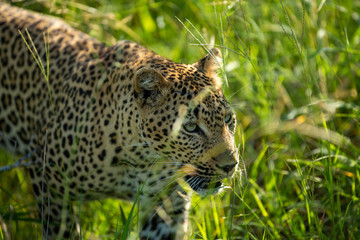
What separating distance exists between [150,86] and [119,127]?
1.41 feet

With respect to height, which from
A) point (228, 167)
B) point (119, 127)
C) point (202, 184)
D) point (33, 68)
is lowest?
point (202, 184)

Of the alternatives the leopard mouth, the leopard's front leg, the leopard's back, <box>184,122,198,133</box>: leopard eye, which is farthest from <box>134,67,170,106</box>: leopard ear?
the leopard's back

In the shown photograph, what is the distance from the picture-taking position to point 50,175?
4.06m

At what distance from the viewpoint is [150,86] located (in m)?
3.55

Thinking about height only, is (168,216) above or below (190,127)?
below

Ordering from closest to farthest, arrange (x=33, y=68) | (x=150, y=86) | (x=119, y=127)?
(x=150, y=86) < (x=119, y=127) < (x=33, y=68)

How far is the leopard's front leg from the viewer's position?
156 inches

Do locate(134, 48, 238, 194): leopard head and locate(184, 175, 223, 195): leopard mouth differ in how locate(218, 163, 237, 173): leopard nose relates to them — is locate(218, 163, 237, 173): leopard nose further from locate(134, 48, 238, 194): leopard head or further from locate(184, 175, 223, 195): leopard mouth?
locate(184, 175, 223, 195): leopard mouth

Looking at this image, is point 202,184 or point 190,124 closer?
point 190,124

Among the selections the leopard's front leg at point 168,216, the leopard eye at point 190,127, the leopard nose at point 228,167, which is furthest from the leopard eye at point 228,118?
the leopard's front leg at point 168,216

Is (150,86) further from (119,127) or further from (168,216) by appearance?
(168,216)

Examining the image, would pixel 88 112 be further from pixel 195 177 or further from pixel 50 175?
pixel 195 177

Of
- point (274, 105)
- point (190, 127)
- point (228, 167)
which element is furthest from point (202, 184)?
point (274, 105)

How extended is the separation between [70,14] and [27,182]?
1742 mm
